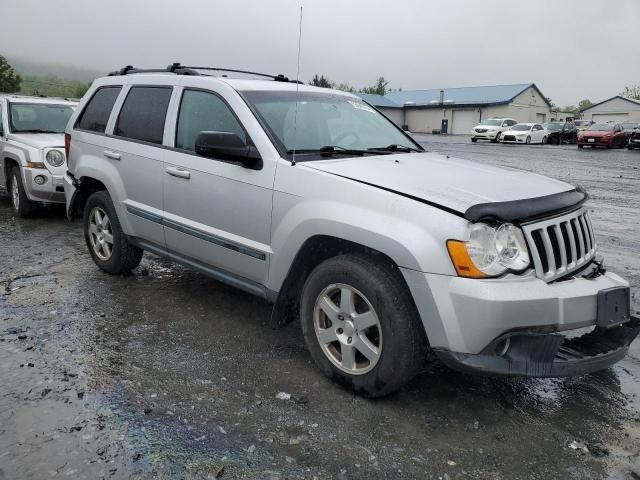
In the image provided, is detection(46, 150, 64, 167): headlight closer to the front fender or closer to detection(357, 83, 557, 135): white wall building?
the front fender

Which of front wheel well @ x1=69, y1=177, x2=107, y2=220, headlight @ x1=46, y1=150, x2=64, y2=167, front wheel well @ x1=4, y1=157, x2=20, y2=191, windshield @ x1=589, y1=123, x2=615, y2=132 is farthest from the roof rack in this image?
windshield @ x1=589, y1=123, x2=615, y2=132

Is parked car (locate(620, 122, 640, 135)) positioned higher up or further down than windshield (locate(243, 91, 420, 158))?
higher up

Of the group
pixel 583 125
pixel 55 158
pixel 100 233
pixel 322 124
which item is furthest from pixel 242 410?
pixel 583 125

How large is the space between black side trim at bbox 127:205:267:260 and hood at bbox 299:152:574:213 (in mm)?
690

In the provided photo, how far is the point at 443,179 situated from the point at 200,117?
1.98 m

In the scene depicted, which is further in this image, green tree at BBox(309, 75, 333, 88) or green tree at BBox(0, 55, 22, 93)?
green tree at BBox(0, 55, 22, 93)

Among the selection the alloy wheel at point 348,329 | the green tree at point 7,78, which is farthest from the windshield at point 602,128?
→ the green tree at point 7,78

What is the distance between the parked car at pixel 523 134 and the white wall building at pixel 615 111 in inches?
972

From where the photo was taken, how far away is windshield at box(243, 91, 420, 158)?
→ 3.90 meters

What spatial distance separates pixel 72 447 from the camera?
276cm

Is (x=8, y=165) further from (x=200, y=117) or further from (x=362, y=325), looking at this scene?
(x=362, y=325)

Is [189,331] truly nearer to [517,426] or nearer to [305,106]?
[305,106]

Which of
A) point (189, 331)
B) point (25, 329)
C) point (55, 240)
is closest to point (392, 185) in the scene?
point (189, 331)

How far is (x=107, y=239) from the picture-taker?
5.34m
